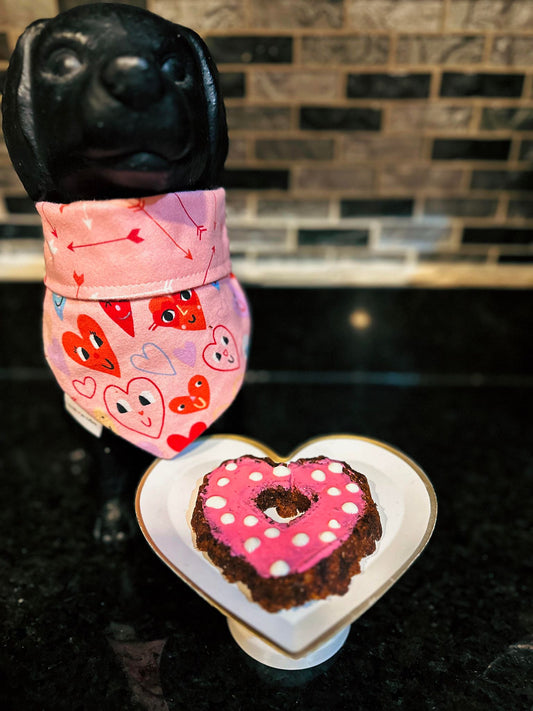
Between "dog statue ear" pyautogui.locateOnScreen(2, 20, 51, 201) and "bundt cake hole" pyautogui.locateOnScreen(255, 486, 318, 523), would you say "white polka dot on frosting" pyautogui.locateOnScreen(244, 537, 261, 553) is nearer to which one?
"bundt cake hole" pyautogui.locateOnScreen(255, 486, 318, 523)

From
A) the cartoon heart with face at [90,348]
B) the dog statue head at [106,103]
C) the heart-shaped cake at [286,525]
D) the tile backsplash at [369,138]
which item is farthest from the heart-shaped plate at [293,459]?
the tile backsplash at [369,138]

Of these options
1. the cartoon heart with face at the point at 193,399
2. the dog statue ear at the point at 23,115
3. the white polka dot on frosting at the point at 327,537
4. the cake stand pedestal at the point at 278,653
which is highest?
the dog statue ear at the point at 23,115

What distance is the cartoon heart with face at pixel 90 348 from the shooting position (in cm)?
56

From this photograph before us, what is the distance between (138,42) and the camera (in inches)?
18.6

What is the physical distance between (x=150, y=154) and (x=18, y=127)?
5.2 inches

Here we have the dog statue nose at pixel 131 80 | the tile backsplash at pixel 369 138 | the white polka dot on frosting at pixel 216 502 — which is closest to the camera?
the dog statue nose at pixel 131 80

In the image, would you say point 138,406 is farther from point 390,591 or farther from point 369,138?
point 369,138

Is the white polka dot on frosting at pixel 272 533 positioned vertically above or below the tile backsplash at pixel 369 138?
below

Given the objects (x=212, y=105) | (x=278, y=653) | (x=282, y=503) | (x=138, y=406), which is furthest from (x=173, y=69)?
(x=278, y=653)

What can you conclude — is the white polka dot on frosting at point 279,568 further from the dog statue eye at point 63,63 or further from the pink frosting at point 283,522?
the dog statue eye at point 63,63

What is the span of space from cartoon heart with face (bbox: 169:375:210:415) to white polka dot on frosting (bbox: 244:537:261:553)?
0.16m

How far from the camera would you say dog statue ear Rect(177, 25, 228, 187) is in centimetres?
53

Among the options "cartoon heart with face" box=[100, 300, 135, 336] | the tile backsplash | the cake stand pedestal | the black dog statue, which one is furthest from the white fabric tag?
the tile backsplash

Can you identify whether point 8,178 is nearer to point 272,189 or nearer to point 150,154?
point 272,189
